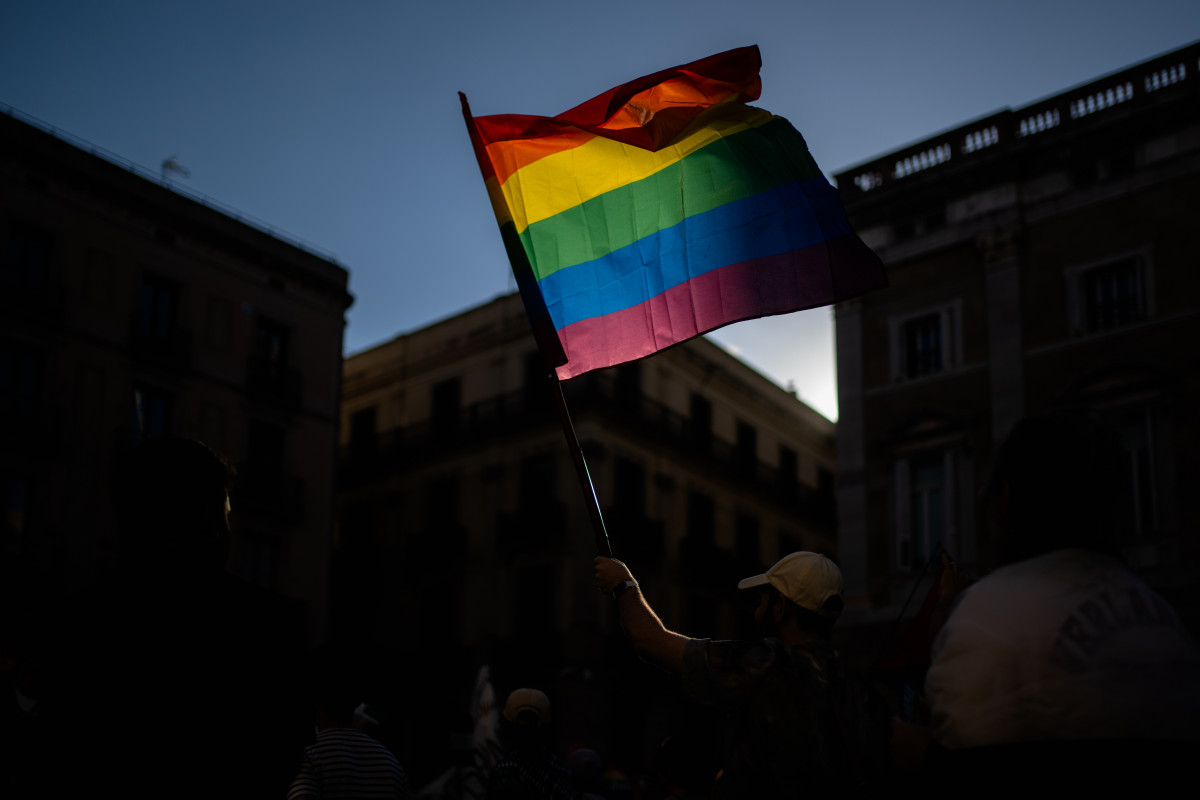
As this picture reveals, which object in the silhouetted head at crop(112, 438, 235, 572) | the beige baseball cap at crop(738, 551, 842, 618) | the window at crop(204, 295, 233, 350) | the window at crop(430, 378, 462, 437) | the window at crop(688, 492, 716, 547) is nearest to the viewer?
the silhouetted head at crop(112, 438, 235, 572)

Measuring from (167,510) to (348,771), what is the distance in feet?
7.19

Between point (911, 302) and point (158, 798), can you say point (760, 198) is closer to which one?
point (158, 798)

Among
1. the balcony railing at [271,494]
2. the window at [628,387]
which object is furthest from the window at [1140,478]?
the balcony railing at [271,494]

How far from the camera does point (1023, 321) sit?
20.7m

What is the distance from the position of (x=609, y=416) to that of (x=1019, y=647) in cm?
3119

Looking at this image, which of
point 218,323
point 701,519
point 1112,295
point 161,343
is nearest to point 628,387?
point 701,519

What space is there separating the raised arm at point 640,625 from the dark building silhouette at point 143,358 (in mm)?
21481

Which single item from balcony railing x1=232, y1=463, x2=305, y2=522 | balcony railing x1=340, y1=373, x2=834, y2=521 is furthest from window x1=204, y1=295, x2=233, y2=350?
balcony railing x1=340, y1=373, x2=834, y2=521

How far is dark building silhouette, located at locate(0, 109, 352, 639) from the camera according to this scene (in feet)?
81.4

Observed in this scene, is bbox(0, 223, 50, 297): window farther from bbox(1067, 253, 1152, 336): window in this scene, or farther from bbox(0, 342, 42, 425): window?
bbox(1067, 253, 1152, 336): window

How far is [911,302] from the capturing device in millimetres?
22188

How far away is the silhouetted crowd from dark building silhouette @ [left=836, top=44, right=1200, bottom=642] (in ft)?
52.9

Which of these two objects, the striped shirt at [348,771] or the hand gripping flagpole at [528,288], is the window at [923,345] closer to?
the hand gripping flagpole at [528,288]

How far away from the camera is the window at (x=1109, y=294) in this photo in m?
19.7
